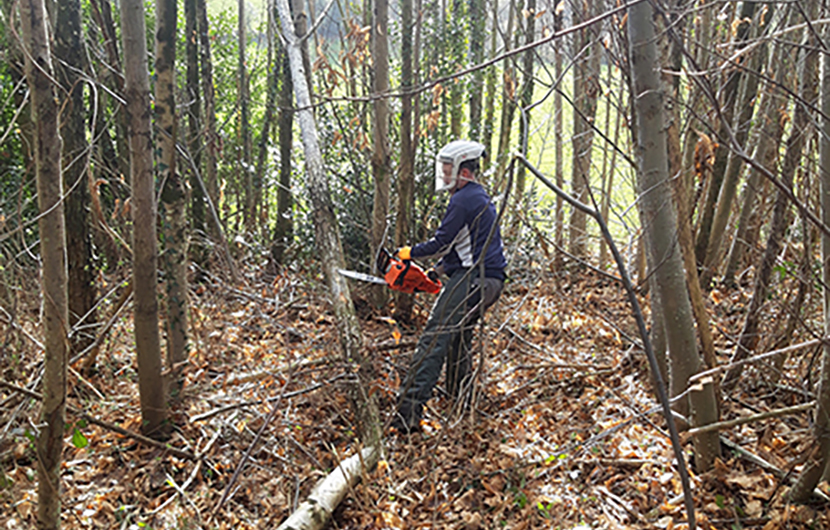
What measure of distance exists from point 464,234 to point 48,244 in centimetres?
303

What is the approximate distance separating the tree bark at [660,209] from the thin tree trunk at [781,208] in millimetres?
429

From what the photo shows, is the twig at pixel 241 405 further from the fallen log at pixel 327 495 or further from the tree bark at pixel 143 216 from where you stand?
the fallen log at pixel 327 495

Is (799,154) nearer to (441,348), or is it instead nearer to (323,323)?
(441,348)

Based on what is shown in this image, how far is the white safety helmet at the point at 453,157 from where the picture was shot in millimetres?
4855

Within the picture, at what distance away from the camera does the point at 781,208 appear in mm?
3461

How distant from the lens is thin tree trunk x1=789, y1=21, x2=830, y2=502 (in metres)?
2.59

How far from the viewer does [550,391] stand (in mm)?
5152

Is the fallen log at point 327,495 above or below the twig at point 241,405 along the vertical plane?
below

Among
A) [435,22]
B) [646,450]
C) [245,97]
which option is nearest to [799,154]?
[646,450]

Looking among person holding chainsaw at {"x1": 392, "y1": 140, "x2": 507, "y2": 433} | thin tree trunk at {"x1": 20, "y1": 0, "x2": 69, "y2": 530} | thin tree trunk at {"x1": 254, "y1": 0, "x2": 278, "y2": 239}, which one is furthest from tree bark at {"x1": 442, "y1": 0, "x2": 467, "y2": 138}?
thin tree trunk at {"x1": 20, "y1": 0, "x2": 69, "y2": 530}

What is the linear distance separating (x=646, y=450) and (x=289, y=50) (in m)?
4.53

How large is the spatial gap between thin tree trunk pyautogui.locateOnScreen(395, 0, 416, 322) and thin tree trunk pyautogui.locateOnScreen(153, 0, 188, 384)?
2.67 meters

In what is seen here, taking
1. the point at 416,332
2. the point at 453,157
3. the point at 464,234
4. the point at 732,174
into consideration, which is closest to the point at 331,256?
the point at 464,234

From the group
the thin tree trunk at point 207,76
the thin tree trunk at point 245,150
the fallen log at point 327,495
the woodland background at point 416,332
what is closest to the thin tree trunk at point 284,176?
the thin tree trunk at point 245,150
